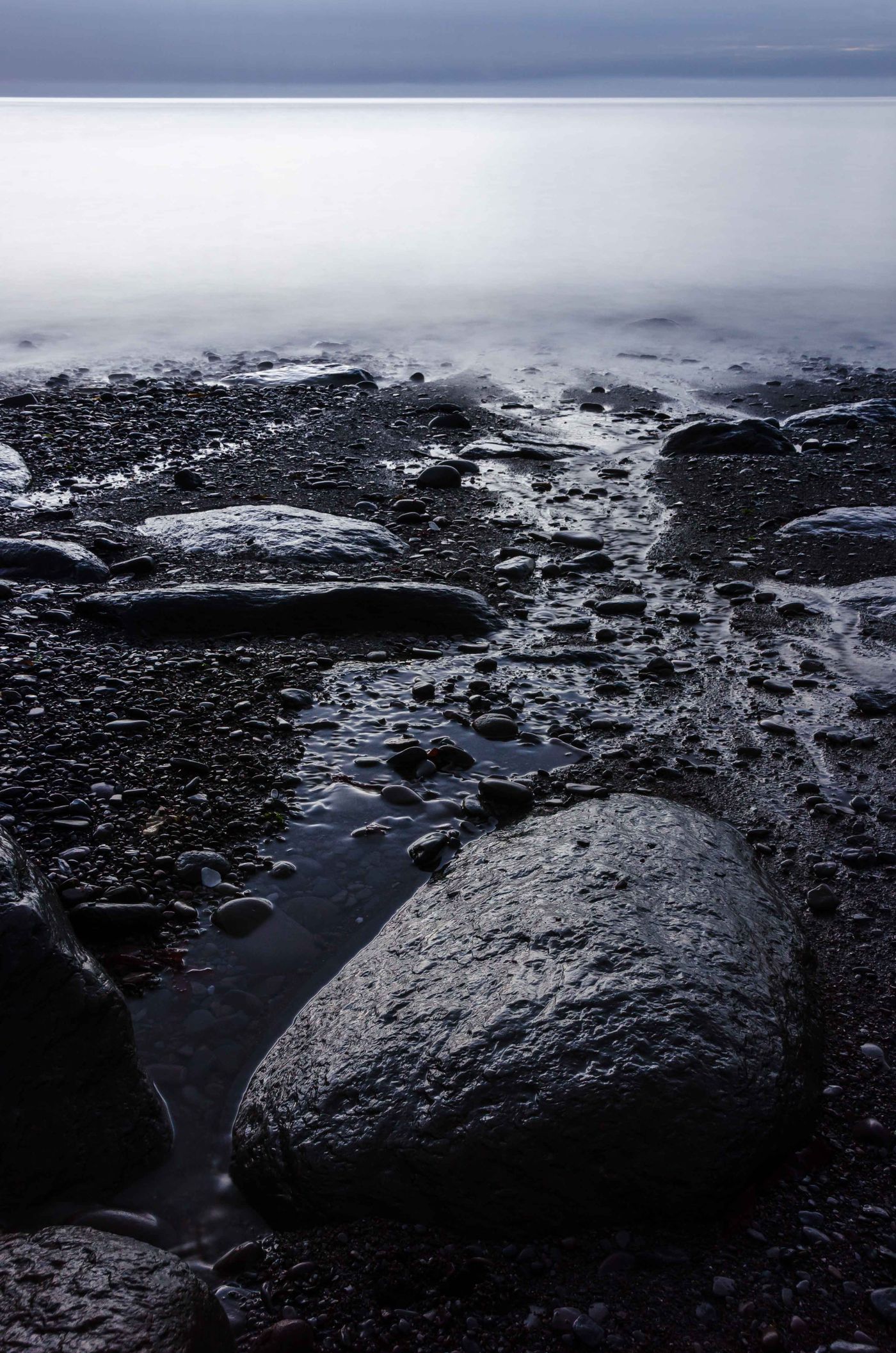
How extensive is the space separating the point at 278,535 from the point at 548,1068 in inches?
159

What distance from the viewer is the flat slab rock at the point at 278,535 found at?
18.2 ft

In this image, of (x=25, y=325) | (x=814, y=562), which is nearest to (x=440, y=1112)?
(x=814, y=562)

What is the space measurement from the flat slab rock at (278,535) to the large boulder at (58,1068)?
11.1 ft

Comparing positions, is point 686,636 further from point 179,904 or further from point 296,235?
point 296,235

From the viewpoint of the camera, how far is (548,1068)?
2.21m

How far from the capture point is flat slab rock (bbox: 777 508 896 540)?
604cm

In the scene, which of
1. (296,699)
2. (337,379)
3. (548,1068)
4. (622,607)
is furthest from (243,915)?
(337,379)

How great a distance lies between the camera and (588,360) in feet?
36.9

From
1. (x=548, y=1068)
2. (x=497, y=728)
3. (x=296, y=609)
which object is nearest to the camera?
(x=548, y=1068)

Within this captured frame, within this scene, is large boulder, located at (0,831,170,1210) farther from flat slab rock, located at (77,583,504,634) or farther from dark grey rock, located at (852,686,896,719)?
dark grey rock, located at (852,686,896,719)

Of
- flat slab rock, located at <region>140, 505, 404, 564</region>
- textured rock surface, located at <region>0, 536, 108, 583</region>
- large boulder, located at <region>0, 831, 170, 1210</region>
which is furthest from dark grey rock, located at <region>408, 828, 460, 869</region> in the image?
textured rock surface, located at <region>0, 536, 108, 583</region>

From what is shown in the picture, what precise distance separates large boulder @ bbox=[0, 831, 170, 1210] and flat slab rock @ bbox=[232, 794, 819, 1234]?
28 cm

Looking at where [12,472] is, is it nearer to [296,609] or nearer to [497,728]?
[296,609]

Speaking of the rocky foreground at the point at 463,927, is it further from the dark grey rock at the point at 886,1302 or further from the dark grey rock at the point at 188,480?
the dark grey rock at the point at 188,480
